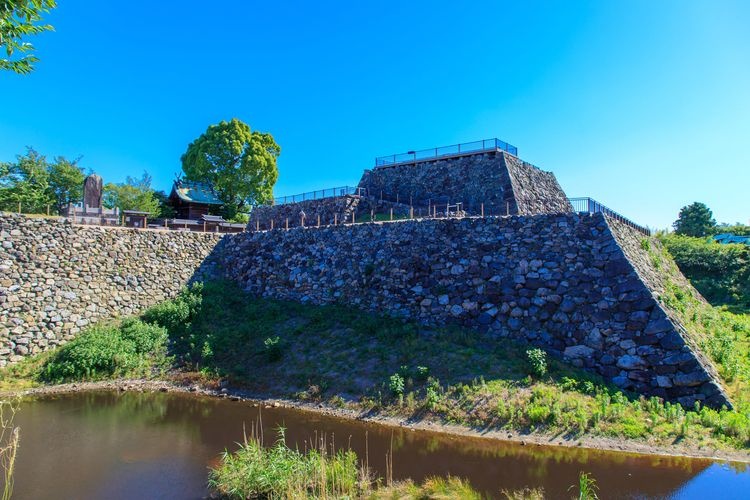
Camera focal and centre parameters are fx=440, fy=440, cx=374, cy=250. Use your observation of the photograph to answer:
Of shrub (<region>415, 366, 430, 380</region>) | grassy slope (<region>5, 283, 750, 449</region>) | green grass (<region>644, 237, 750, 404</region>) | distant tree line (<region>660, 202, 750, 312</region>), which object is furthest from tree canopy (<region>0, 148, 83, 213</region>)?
distant tree line (<region>660, 202, 750, 312</region>)

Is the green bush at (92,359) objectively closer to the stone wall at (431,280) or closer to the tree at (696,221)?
the stone wall at (431,280)

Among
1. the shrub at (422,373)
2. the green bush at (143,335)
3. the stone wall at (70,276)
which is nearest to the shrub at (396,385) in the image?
the shrub at (422,373)

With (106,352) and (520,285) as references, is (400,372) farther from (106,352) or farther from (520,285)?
(106,352)

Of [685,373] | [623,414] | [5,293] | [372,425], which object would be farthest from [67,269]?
[685,373]

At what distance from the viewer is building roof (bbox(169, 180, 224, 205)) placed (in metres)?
39.4

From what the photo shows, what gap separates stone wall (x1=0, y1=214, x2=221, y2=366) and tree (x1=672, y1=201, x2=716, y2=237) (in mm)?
53008

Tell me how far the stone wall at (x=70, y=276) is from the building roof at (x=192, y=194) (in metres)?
15.9

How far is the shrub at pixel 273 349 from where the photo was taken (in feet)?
60.0

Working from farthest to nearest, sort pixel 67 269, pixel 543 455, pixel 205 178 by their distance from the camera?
pixel 205 178 → pixel 67 269 → pixel 543 455

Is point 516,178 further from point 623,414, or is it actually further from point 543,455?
point 543,455

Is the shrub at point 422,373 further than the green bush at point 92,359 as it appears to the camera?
No

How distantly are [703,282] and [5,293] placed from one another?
3927 cm

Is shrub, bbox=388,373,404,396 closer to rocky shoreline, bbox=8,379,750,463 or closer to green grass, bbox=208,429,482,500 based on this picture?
rocky shoreline, bbox=8,379,750,463

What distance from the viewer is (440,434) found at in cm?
1310
